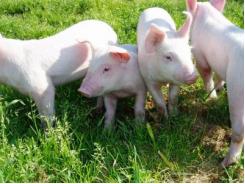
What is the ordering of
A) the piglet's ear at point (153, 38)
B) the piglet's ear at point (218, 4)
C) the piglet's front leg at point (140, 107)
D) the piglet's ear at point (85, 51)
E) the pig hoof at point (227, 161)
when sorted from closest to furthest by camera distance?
the pig hoof at point (227, 161) < the piglet's ear at point (153, 38) < the piglet's front leg at point (140, 107) < the piglet's ear at point (85, 51) < the piglet's ear at point (218, 4)

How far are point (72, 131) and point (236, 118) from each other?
1.45 metres

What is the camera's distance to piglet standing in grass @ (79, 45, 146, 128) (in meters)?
4.62

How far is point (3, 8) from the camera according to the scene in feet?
25.5

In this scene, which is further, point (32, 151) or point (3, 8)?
point (3, 8)

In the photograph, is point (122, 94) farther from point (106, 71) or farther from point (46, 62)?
point (46, 62)

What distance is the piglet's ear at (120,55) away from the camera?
4.63 meters

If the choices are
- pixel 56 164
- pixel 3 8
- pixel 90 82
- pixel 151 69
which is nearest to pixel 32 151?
pixel 56 164

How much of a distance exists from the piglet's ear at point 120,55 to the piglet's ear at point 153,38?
7.4 inches

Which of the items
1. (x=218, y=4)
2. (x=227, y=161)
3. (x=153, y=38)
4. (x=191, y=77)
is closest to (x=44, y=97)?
(x=153, y=38)

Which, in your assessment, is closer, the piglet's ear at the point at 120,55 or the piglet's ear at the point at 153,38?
Answer: the piglet's ear at the point at 153,38

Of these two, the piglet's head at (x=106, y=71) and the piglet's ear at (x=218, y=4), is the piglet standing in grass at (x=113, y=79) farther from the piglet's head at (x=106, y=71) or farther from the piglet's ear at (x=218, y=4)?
the piglet's ear at (x=218, y=4)

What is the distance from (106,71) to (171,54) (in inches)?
23.3

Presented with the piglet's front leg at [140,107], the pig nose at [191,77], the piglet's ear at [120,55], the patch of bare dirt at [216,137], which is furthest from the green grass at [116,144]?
the piglet's ear at [120,55]

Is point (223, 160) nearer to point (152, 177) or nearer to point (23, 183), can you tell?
point (152, 177)
